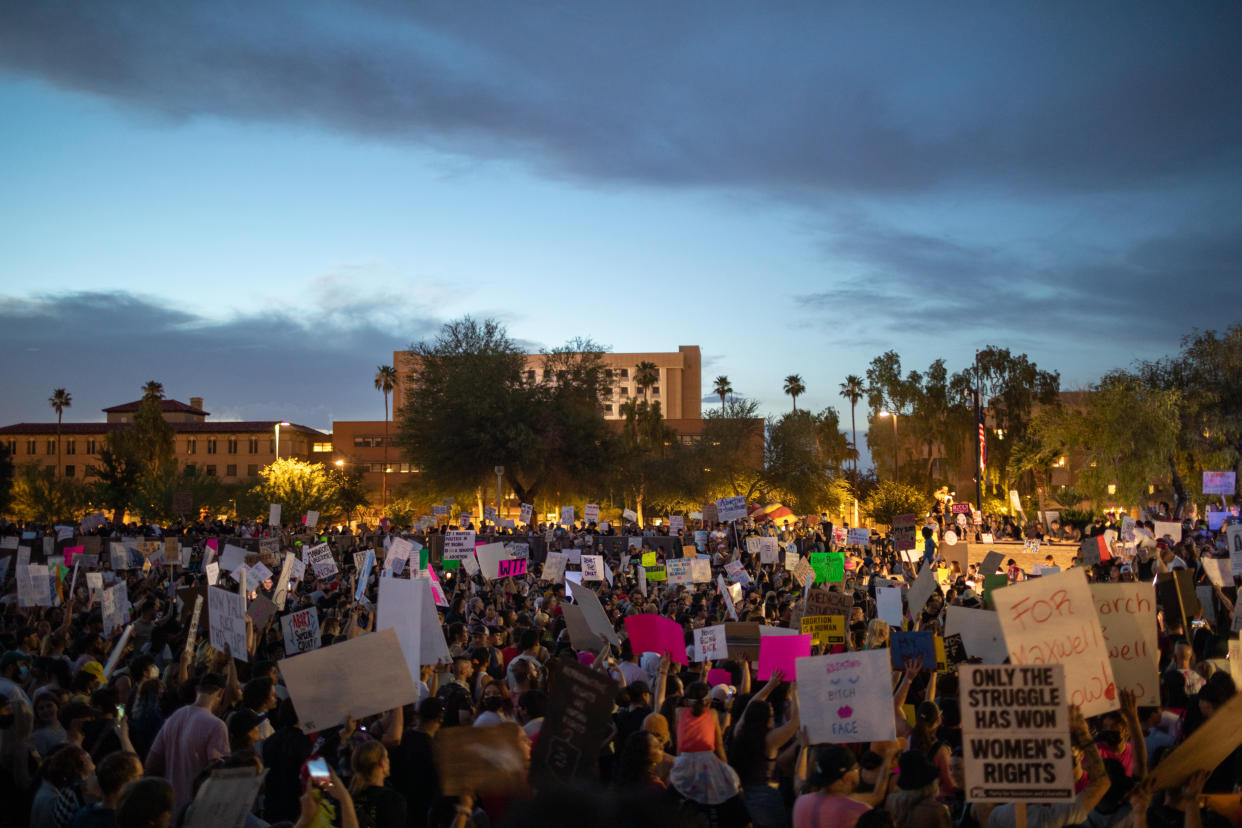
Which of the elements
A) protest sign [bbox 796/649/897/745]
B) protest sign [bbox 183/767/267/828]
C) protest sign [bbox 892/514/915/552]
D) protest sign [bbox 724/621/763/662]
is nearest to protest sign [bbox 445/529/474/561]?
protest sign [bbox 724/621/763/662]

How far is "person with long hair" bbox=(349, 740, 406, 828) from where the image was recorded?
5023mm

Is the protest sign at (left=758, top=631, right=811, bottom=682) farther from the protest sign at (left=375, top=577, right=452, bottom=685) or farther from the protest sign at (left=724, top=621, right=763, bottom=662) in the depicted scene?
the protest sign at (left=724, top=621, right=763, bottom=662)

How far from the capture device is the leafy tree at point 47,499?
68.3 metres

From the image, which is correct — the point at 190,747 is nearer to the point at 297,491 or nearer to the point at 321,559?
the point at 321,559

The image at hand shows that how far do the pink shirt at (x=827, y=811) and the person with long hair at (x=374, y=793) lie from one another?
6.59ft

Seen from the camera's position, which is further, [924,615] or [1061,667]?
[924,615]

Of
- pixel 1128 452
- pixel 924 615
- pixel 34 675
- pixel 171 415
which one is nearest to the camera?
pixel 34 675

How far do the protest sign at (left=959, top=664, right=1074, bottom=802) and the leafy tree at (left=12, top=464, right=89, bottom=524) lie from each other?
73249mm

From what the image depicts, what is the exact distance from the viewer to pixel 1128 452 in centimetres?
4272

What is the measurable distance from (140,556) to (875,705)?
22.7 metres

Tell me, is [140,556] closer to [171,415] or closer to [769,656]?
[769,656]

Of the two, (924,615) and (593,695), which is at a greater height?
(593,695)

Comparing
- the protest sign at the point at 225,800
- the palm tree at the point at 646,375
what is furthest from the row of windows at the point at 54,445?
the protest sign at the point at 225,800

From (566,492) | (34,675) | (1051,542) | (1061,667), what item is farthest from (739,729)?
(566,492)
